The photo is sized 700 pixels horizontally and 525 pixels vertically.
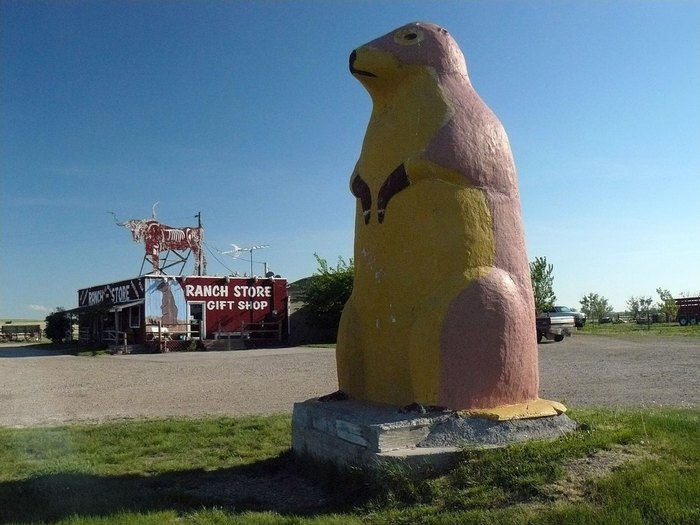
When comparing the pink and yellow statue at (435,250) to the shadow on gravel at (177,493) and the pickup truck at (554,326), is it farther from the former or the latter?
the pickup truck at (554,326)

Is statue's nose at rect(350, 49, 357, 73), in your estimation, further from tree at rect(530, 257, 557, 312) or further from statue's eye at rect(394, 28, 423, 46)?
tree at rect(530, 257, 557, 312)

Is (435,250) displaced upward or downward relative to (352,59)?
downward

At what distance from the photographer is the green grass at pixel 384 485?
13.5 ft

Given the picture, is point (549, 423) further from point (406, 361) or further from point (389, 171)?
point (389, 171)

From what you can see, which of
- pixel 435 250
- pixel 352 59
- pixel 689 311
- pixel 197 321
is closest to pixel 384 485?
pixel 435 250

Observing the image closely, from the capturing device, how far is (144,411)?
11.0 meters

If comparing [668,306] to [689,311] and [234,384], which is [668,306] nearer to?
[689,311]

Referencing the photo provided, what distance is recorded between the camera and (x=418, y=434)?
5.00 m

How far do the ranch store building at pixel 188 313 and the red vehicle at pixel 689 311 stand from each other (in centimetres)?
3410

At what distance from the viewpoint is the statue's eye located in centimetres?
621

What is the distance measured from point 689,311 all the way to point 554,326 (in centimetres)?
2858

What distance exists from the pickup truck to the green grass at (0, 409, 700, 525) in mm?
21980

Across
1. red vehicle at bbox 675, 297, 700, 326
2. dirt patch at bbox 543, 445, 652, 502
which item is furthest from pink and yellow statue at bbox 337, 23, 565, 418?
red vehicle at bbox 675, 297, 700, 326

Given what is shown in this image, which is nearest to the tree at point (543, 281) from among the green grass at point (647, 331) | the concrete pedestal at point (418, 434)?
the green grass at point (647, 331)
